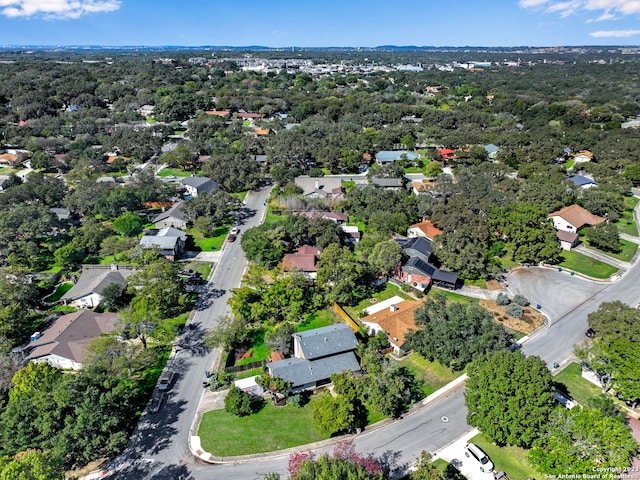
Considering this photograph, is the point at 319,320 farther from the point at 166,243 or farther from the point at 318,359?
the point at 166,243

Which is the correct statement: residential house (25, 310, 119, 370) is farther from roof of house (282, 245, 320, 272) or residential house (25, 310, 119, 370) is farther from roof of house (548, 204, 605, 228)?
roof of house (548, 204, 605, 228)

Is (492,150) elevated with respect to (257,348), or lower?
elevated

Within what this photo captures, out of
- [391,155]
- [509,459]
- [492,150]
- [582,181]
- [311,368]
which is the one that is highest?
[492,150]

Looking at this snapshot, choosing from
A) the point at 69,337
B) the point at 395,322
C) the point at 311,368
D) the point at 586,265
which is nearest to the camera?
the point at 311,368

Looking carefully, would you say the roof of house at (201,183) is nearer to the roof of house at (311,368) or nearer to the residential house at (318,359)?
the residential house at (318,359)

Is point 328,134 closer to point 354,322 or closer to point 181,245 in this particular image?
point 181,245

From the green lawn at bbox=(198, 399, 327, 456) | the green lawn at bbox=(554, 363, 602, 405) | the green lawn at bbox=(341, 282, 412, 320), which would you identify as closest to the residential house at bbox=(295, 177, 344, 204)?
the green lawn at bbox=(341, 282, 412, 320)

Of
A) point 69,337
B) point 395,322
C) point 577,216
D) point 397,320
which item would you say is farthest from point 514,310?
point 69,337
